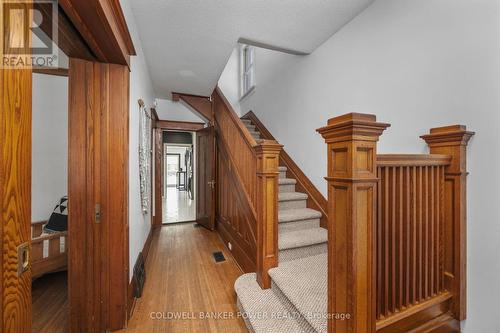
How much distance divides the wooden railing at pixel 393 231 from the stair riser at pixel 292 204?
4.95 feet

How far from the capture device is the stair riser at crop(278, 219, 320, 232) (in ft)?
7.66

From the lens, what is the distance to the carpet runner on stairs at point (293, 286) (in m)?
1.44

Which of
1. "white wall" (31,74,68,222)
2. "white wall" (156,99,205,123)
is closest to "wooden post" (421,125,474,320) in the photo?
"white wall" (31,74,68,222)

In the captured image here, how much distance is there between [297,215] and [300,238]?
1.04 feet

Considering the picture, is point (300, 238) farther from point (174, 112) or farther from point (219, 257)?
point (174, 112)

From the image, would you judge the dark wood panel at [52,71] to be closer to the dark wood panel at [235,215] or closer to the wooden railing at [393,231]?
the dark wood panel at [235,215]

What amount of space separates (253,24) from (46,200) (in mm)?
2959

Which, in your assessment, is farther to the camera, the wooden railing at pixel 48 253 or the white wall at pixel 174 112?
the white wall at pixel 174 112

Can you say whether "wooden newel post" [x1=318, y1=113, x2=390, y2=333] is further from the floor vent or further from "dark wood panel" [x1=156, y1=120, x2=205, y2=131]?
"dark wood panel" [x1=156, y1=120, x2=205, y2=131]

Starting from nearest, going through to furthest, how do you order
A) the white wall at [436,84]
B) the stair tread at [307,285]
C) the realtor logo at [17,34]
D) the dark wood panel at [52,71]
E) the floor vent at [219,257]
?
the realtor logo at [17,34]
the white wall at [436,84]
the stair tread at [307,285]
the dark wood panel at [52,71]
the floor vent at [219,257]

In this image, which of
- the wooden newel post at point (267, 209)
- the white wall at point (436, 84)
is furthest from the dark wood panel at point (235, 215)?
the white wall at point (436, 84)

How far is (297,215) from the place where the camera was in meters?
2.42

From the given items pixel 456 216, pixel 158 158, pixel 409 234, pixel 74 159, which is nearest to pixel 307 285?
pixel 409 234

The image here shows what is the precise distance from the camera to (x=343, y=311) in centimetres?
100
